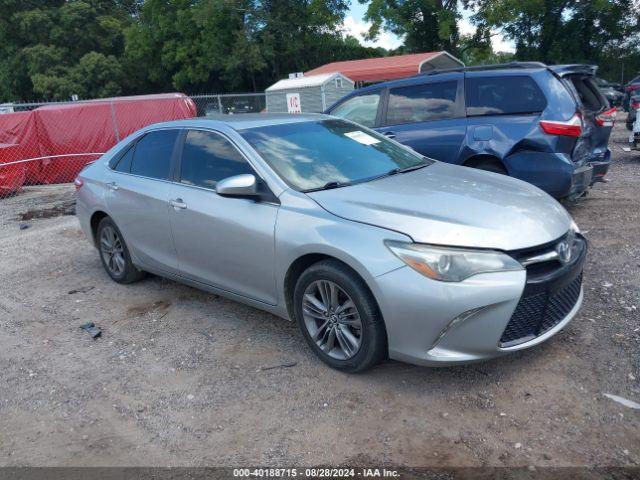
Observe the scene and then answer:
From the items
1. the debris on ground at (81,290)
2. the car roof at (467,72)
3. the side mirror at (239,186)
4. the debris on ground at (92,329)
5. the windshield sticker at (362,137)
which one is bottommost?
the debris on ground at (81,290)

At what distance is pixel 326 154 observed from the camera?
14.1ft

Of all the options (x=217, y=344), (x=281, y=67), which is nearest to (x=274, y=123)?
(x=217, y=344)

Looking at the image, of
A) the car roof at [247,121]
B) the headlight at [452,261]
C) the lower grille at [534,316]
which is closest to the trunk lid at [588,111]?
the car roof at [247,121]

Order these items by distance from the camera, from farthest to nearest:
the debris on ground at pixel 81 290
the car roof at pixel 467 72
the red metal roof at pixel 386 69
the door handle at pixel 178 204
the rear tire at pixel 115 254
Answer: the red metal roof at pixel 386 69 < the car roof at pixel 467 72 < the debris on ground at pixel 81 290 < the rear tire at pixel 115 254 < the door handle at pixel 178 204

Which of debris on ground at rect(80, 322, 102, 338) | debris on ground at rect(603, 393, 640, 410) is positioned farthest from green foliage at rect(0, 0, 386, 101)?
debris on ground at rect(603, 393, 640, 410)

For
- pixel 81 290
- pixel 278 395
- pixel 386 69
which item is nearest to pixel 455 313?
pixel 278 395

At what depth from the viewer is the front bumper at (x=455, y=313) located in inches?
121

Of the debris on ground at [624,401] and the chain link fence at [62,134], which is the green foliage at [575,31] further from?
the debris on ground at [624,401]

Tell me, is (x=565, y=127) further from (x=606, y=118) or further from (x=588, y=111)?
(x=606, y=118)

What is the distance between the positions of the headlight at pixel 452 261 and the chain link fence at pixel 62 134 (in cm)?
1032

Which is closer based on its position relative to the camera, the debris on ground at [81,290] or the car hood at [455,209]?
the car hood at [455,209]

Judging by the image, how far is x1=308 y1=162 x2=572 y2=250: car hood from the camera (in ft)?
10.6

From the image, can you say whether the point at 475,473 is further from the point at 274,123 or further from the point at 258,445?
the point at 274,123

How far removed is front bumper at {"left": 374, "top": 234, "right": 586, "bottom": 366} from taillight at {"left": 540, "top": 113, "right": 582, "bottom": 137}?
317 cm
